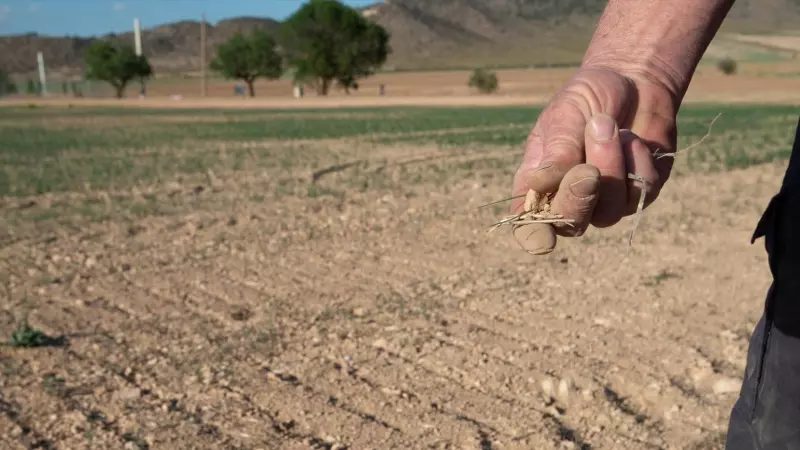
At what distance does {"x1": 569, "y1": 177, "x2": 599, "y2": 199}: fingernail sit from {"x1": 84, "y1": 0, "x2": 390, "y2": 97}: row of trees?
2936 inches

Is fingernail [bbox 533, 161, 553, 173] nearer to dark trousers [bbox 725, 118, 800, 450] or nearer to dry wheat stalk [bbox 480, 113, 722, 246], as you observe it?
dry wheat stalk [bbox 480, 113, 722, 246]

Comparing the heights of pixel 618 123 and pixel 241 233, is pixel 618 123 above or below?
above

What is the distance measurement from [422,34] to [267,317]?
19324cm

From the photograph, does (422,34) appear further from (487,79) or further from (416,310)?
(416,310)

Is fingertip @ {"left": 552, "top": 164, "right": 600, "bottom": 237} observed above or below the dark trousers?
above

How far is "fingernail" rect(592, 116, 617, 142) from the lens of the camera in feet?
5.33

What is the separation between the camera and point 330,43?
252 feet

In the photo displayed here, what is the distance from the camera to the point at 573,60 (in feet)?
505

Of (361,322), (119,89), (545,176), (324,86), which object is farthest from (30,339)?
(119,89)

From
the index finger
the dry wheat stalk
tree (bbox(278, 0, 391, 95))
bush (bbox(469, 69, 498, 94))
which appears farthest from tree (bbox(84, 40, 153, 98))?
the index finger

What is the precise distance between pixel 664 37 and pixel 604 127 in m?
0.31

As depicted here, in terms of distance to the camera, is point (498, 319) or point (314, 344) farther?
point (498, 319)

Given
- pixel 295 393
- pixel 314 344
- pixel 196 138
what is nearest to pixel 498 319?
pixel 314 344

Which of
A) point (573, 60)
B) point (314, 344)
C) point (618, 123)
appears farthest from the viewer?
point (573, 60)
